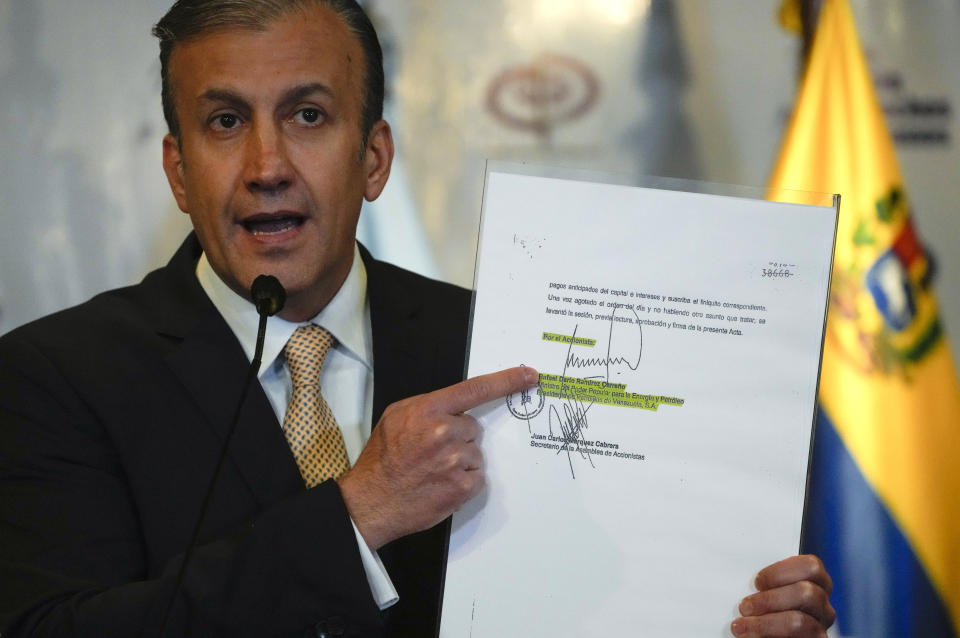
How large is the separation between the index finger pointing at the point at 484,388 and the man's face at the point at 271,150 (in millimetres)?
479

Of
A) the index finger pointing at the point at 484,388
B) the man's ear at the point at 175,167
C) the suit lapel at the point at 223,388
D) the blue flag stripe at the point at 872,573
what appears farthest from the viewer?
the blue flag stripe at the point at 872,573

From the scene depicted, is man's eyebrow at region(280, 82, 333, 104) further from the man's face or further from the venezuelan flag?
the venezuelan flag

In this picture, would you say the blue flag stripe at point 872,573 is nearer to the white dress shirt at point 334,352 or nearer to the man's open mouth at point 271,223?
the white dress shirt at point 334,352

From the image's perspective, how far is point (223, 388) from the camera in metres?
1.66

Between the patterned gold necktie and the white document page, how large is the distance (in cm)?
37

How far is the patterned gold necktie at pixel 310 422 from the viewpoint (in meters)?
1.63

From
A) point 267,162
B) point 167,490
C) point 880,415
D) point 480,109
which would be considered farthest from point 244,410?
point 880,415

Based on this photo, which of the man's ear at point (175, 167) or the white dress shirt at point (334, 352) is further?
the man's ear at point (175, 167)

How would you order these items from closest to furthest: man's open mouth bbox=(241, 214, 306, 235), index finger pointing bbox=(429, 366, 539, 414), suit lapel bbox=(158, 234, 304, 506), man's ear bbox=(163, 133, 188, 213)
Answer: index finger pointing bbox=(429, 366, 539, 414) → suit lapel bbox=(158, 234, 304, 506) → man's open mouth bbox=(241, 214, 306, 235) → man's ear bbox=(163, 133, 188, 213)

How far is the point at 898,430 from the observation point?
2.48 meters

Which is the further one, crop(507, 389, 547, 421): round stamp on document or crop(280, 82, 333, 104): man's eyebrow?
crop(280, 82, 333, 104): man's eyebrow

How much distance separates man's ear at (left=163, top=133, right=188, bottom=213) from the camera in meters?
1.88

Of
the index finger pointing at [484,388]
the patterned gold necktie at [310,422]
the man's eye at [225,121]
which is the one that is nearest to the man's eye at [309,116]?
the man's eye at [225,121]
